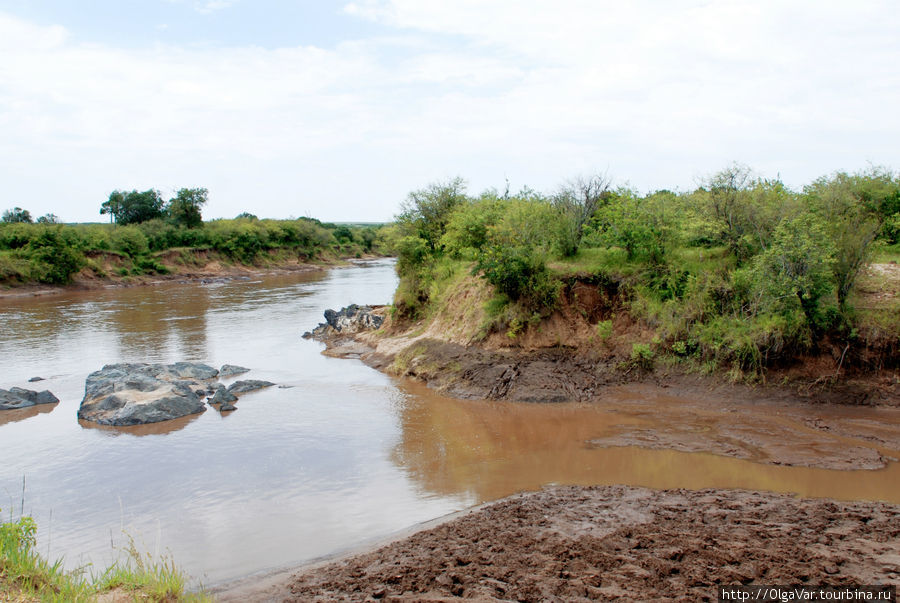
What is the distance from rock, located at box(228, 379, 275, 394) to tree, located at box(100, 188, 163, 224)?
57.7 m

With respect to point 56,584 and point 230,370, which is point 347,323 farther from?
point 56,584

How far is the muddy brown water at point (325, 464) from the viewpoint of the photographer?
8.32 meters

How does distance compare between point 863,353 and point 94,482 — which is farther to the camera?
point 863,353

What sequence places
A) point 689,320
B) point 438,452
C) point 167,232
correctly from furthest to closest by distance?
1. point 167,232
2. point 689,320
3. point 438,452

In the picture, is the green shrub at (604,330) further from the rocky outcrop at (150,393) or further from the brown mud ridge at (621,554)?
the rocky outcrop at (150,393)

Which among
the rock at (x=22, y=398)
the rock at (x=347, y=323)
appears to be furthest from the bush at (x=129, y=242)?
the rock at (x=22, y=398)

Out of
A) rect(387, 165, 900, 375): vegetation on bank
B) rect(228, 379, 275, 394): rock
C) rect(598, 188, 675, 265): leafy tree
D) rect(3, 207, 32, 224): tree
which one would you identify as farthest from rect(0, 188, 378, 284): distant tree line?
rect(598, 188, 675, 265): leafy tree

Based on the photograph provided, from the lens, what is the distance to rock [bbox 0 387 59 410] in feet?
49.1

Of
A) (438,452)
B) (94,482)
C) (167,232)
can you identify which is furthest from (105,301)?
(438,452)

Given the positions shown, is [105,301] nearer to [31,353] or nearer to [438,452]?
[31,353]

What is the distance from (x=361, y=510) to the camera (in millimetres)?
8867

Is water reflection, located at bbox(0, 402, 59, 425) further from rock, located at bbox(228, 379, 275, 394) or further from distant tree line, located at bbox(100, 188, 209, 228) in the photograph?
distant tree line, located at bbox(100, 188, 209, 228)

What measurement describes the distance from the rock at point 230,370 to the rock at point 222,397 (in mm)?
2696

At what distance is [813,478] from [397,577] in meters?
7.05
